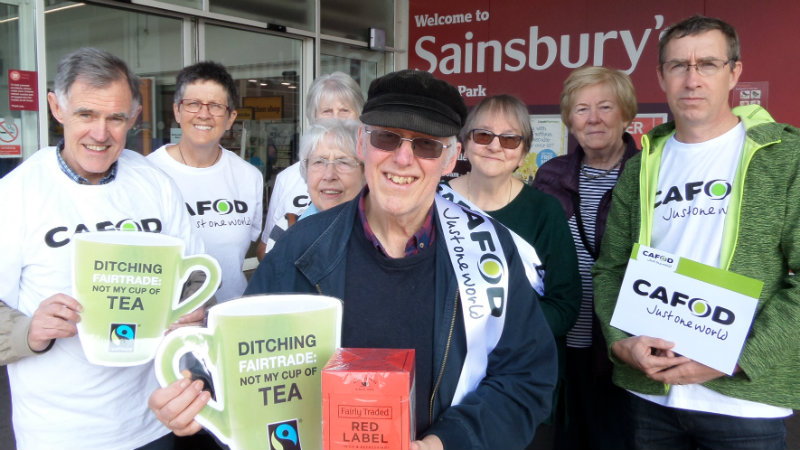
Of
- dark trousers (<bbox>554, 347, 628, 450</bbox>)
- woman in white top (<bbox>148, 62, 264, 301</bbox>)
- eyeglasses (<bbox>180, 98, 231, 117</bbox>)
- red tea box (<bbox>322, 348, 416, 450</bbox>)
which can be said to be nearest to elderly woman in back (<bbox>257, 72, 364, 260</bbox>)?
woman in white top (<bbox>148, 62, 264, 301</bbox>)

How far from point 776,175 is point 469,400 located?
1.31 metres

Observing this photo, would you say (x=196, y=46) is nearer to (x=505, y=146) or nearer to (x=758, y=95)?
(x=505, y=146)

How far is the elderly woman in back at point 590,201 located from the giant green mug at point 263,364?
185 cm

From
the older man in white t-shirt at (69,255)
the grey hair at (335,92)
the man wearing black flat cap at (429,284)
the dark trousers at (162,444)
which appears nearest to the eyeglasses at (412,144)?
the man wearing black flat cap at (429,284)

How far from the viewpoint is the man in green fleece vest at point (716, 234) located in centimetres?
193

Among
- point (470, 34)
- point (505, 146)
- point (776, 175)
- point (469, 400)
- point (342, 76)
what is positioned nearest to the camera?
point (469, 400)

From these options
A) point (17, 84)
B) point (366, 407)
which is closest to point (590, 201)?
point (366, 407)

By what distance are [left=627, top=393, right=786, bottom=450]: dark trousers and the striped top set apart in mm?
497

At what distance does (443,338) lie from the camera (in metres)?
1.42

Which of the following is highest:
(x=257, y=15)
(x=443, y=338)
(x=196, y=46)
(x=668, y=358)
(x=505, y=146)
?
(x=257, y=15)

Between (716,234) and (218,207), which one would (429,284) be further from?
(218,207)

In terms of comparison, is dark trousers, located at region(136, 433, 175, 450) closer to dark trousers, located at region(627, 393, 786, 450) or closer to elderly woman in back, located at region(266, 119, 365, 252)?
elderly woman in back, located at region(266, 119, 365, 252)

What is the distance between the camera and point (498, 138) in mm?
2549

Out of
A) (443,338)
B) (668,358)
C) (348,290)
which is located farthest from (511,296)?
(668,358)
